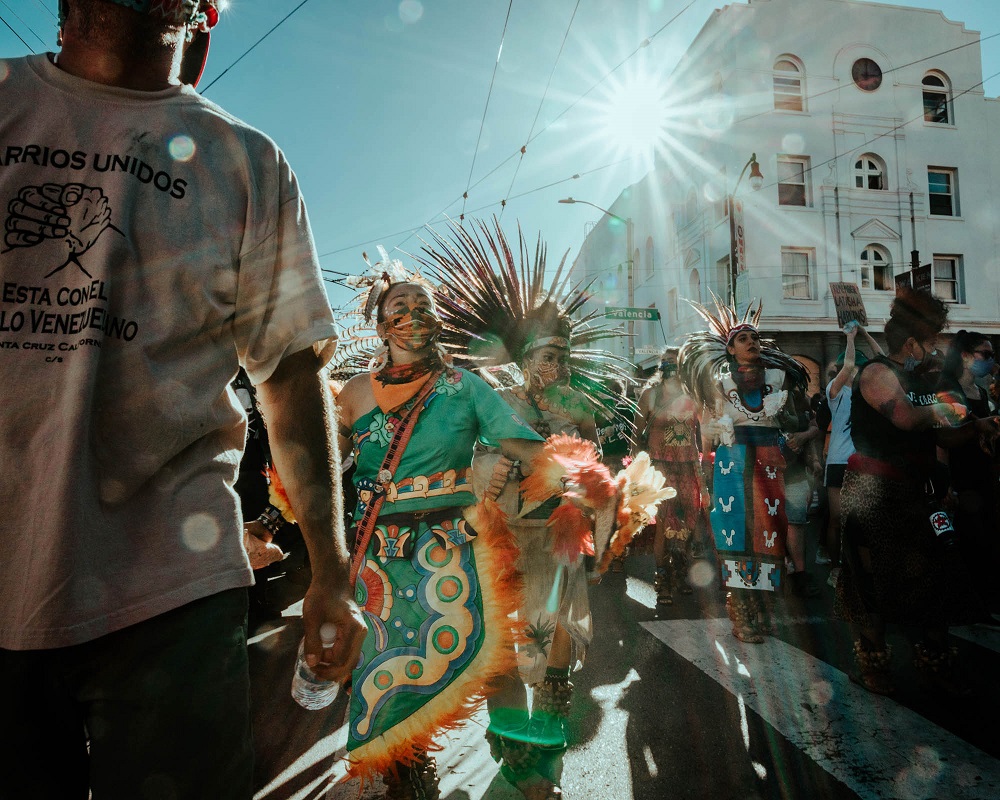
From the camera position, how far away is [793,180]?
20.7 m

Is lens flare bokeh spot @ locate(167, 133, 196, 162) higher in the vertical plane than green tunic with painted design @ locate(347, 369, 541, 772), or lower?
higher

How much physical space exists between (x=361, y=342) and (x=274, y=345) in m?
2.41

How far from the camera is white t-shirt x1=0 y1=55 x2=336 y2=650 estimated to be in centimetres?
108

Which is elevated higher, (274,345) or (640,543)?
(274,345)

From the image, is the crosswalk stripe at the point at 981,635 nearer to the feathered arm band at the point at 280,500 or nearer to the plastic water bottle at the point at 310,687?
the feathered arm band at the point at 280,500

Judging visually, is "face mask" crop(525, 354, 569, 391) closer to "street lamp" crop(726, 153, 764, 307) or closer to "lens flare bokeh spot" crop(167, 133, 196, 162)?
"lens flare bokeh spot" crop(167, 133, 196, 162)

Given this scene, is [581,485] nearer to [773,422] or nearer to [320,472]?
[320,472]

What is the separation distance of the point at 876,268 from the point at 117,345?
76.3 ft

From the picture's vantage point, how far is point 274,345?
A: 4.46 ft

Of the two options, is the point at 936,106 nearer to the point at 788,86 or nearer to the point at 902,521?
the point at 788,86

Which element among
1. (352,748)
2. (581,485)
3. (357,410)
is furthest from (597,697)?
(357,410)

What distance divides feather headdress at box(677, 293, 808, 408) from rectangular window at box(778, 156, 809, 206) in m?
16.7

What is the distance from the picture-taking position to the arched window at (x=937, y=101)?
21.3 metres

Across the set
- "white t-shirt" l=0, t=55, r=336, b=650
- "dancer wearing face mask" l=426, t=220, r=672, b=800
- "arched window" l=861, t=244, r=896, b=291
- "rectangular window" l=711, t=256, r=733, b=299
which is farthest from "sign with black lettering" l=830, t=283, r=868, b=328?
"arched window" l=861, t=244, r=896, b=291
